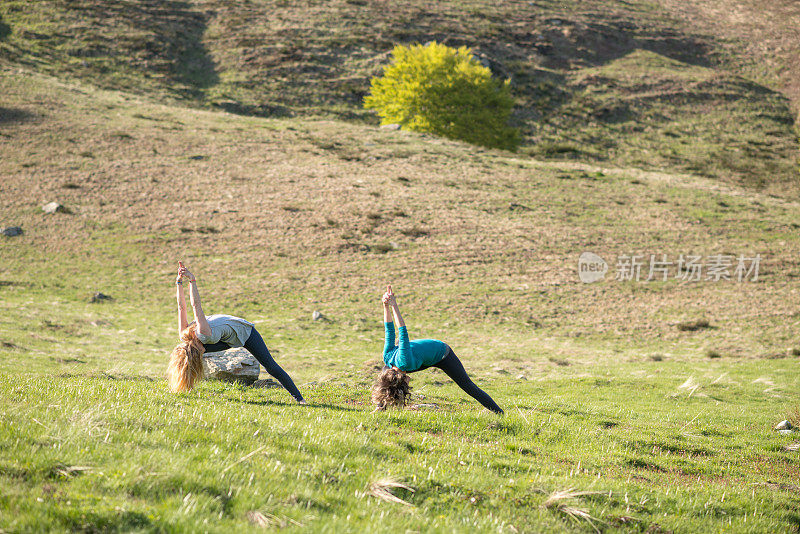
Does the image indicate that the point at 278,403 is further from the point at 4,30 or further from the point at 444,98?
the point at 4,30

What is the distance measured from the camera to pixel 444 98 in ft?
186

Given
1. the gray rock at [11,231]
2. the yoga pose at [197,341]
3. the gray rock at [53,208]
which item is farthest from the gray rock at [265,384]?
the gray rock at [53,208]

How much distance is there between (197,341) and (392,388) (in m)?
3.69

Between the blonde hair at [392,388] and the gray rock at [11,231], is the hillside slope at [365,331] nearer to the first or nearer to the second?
the blonde hair at [392,388]

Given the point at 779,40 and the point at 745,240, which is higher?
the point at 779,40

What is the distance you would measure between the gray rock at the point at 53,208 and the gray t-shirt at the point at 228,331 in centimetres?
3107

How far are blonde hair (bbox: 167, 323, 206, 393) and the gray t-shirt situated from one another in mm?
193

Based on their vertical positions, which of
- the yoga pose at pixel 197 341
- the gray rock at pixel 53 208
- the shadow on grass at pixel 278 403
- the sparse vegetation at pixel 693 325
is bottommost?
the sparse vegetation at pixel 693 325

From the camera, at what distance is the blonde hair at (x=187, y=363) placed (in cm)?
951

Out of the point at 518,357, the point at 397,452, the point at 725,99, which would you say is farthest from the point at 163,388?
the point at 725,99

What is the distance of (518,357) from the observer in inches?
885

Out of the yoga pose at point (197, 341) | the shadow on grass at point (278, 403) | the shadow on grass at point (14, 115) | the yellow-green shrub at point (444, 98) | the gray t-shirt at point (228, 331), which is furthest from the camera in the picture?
the yellow-green shrub at point (444, 98)

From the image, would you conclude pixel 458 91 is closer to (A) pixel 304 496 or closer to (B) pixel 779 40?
(A) pixel 304 496

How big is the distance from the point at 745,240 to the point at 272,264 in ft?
104
